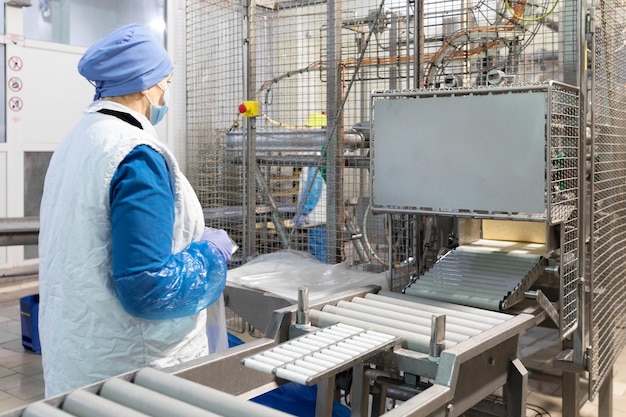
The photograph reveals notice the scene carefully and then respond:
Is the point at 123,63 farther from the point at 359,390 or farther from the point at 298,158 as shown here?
the point at 298,158

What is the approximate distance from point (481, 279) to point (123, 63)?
1.24 metres

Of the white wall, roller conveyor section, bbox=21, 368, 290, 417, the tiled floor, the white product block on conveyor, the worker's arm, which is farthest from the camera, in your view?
the white wall

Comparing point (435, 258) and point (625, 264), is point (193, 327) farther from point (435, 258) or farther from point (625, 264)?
point (625, 264)

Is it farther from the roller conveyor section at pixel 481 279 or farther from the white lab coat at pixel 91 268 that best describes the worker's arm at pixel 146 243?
the roller conveyor section at pixel 481 279

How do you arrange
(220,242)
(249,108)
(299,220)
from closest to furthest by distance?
(220,242) < (249,108) < (299,220)

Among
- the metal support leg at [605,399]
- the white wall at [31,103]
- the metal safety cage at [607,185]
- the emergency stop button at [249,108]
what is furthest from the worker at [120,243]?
the white wall at [31,103]

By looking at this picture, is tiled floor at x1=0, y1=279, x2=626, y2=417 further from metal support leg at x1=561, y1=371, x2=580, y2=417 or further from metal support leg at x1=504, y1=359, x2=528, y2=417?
metal support leg at x1=504, y1=359, x2=528, y2=417

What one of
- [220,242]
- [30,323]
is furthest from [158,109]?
[30,323]

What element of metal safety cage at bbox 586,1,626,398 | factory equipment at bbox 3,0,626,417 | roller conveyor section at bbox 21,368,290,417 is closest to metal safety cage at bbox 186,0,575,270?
factory equipment at bbox 3,0,626,417

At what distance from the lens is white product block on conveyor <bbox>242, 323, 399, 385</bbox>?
120 centimetres

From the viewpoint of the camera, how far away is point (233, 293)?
8.78 ft

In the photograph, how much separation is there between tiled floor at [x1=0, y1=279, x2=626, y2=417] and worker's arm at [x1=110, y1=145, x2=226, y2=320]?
1734 mm

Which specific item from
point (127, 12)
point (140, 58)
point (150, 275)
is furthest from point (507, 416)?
point (127, 12)

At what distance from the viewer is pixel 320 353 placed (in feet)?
4.33
